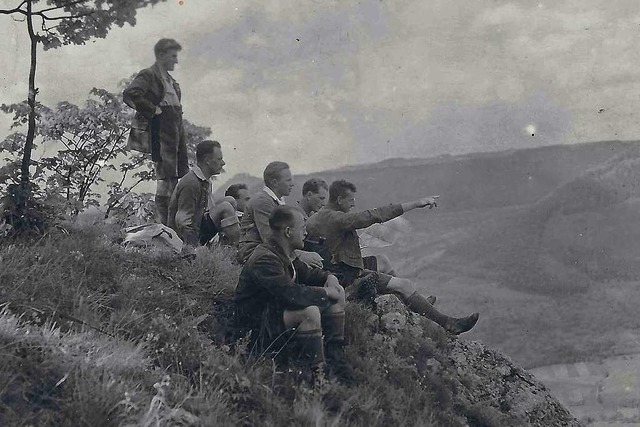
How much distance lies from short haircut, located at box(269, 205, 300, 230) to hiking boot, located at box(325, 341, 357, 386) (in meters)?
0.92

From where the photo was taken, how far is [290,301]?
14.3 feet

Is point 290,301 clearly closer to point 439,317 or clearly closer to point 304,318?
point 304,318

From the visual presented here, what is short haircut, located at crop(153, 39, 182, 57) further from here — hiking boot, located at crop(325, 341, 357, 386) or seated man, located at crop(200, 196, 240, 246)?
hiking boot, located at crop(325, 341, 357, 386)

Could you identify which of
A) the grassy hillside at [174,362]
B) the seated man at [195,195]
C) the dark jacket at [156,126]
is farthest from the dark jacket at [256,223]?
the dark jacket at [156,126]

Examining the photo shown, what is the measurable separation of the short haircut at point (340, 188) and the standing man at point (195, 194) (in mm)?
1451

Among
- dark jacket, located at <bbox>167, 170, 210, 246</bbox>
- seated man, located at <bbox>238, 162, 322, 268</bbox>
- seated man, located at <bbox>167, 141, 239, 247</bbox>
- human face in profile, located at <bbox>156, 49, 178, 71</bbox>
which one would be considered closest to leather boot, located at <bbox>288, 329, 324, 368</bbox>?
seated man, located at <bbox>238, 162, 322, 268</bbox>

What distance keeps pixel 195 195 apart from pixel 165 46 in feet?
5.17

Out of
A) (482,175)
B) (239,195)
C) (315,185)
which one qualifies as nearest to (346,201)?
(315,185)

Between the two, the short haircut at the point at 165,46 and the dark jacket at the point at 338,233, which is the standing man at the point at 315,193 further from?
the short haircut at the point at 165,46

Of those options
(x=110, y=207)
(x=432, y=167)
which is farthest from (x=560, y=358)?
(x=110, y=207)

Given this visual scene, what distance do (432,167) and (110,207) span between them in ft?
193

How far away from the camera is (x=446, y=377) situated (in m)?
5.82

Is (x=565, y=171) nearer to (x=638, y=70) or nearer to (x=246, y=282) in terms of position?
(x=638, y=70)

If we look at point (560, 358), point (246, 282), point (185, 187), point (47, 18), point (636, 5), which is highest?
point (636, 5)
